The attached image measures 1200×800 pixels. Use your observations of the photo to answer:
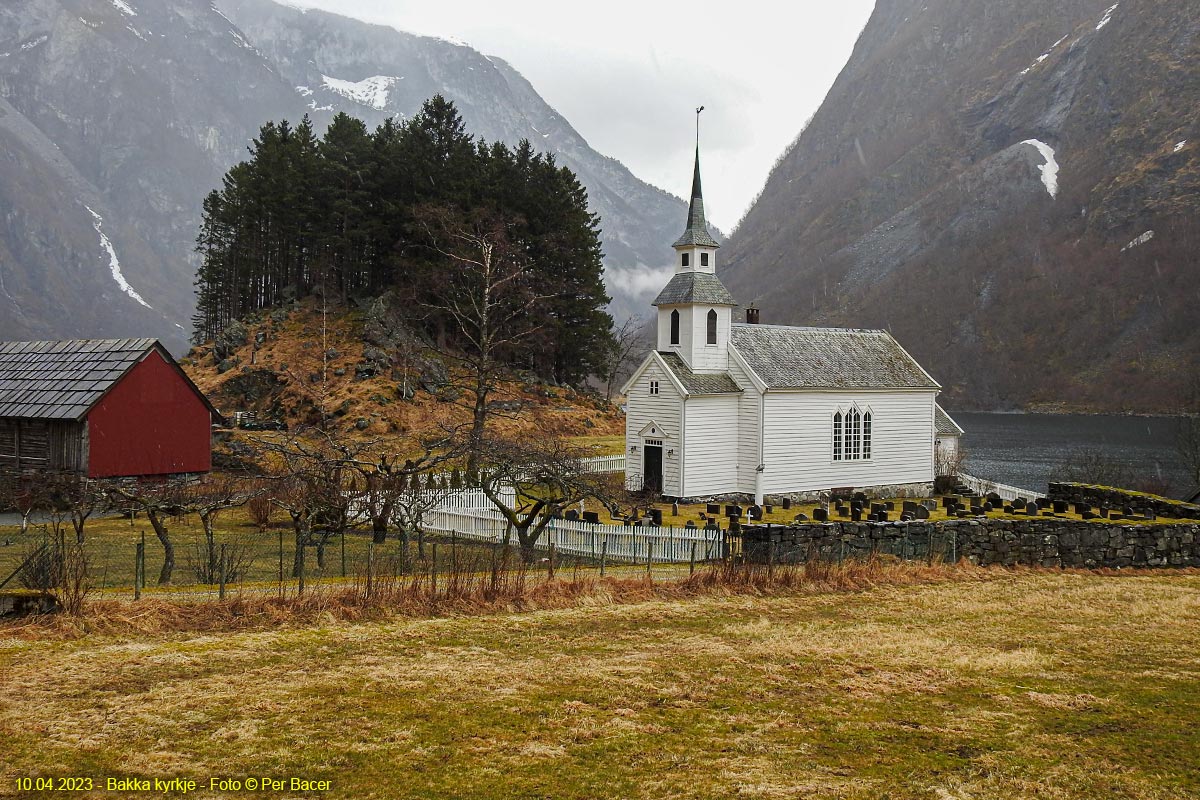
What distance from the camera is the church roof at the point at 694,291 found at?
37.0m

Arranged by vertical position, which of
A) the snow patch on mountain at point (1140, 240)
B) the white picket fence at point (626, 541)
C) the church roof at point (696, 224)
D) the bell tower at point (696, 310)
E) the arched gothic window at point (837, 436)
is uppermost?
the snow patch on mountain at point (1140, 240)

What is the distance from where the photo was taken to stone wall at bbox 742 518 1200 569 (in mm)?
22156

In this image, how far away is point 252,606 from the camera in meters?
14.7

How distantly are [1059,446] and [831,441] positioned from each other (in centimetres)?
5955

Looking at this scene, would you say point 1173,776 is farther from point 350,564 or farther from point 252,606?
point 350,564

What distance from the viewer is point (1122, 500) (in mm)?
34656

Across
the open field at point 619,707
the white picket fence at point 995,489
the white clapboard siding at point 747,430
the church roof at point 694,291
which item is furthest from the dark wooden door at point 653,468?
the open field at point 619,707

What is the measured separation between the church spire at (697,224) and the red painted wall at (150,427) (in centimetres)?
1930

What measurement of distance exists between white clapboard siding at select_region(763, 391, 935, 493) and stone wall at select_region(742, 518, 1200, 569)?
494 inches

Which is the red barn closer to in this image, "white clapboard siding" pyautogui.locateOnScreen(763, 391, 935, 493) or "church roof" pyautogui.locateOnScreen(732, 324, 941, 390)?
"church roof" pyautogui.locateOnScreen(732, 324, 941, 390)

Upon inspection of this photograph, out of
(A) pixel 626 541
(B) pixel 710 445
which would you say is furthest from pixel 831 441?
(A) pixel 626 541

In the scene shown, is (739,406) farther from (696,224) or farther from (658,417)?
(696,224)

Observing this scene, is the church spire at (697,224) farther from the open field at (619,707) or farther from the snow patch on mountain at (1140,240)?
the snow patch on mountain at (1140,240)

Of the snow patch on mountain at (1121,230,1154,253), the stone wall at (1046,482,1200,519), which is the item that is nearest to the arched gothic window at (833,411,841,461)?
the stone wall at (1046,482,1200,519)
